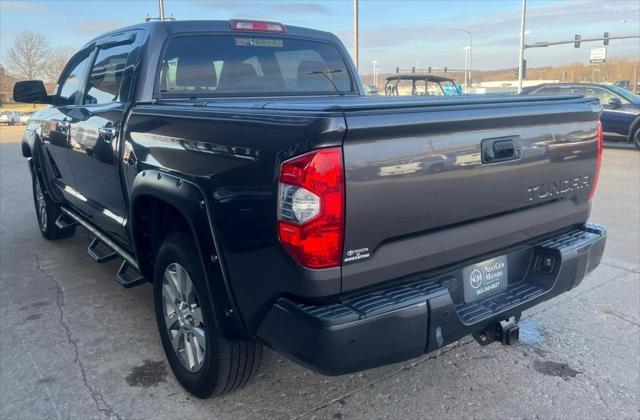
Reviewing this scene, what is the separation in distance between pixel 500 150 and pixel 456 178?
0.30 metres

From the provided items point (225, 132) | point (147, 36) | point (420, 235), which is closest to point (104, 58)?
point (147, 36)

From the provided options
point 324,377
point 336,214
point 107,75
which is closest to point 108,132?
point 107,75

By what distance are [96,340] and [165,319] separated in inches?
33.5

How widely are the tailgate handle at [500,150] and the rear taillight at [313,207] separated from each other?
2.51 ft

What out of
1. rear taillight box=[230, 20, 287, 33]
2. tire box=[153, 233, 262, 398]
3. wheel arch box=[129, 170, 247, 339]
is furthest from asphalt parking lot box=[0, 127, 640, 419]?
rear taillight box=[230, 20, 287, 33]

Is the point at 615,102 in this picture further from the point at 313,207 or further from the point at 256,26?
the point at 313,207

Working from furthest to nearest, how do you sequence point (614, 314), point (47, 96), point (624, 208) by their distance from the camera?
point (624, 208), point (47, 96), point (614, 314)

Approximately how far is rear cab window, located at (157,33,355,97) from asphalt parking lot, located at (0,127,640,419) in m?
1.69

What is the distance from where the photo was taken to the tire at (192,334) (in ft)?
8.82

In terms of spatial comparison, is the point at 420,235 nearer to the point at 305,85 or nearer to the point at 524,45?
the point at 305,85

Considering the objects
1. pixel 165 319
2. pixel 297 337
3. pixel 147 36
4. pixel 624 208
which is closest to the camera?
pixel 297 337

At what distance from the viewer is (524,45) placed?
33.9 metres

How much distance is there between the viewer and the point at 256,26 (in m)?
4.23

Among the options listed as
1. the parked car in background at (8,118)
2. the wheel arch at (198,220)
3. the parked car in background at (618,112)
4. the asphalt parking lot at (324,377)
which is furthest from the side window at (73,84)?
the parked car in background at (8,118)
